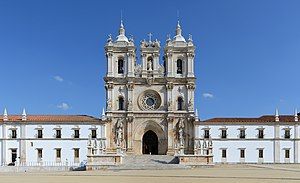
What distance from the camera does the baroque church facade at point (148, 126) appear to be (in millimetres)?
61750

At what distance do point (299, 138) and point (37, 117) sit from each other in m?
36.0

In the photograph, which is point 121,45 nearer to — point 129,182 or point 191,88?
point 191,88

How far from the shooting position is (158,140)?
2514 inches

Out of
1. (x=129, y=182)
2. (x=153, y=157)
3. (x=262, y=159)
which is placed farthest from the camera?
(x=262, y=159)

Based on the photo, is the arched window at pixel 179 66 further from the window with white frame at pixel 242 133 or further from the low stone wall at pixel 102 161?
the low stone wall at pixel 102 161

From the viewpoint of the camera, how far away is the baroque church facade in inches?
2431

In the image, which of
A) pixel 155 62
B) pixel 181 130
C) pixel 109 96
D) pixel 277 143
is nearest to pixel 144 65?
pixel 155 62

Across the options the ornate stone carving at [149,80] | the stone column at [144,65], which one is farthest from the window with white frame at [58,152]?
the stone column at [144,65]

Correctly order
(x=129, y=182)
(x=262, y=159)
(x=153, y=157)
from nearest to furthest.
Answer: (x=129, y=182) < (x=153, y=157) < (x=262, y=159)

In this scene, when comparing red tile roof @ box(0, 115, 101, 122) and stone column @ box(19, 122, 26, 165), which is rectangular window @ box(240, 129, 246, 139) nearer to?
red tile roof @ box(0, 115, 101, 122)

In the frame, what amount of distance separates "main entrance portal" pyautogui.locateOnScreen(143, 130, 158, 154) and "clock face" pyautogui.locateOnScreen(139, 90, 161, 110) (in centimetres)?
387

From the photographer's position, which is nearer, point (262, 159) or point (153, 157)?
point (153, 157)

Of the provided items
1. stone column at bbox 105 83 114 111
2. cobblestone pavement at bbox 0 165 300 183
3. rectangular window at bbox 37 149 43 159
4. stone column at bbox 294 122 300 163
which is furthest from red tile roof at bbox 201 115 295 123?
cobblestone pavement at bbox 0 165 300 183

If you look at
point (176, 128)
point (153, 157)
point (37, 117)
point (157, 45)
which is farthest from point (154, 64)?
point (37, 117)
